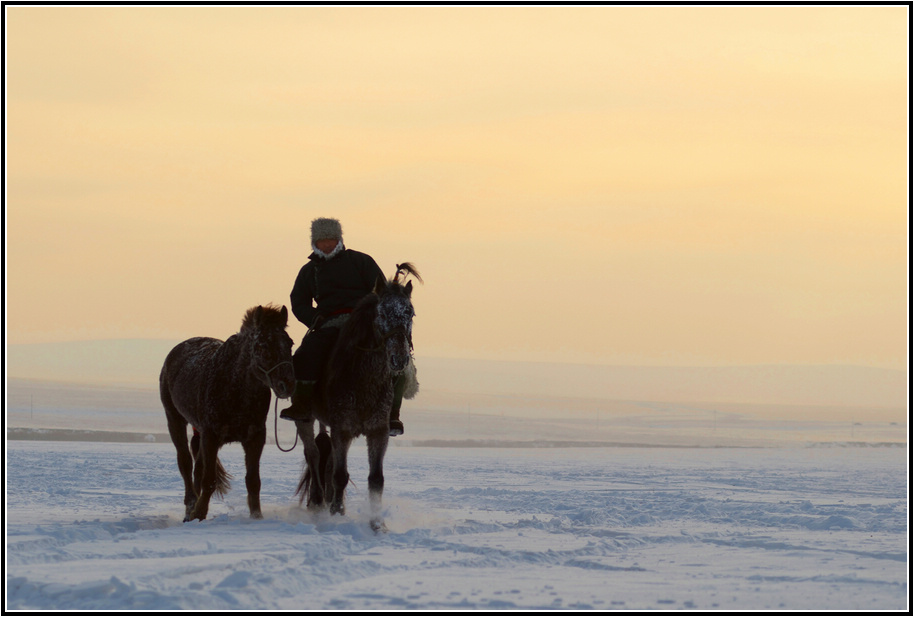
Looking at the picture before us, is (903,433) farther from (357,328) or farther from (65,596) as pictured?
(65,596)

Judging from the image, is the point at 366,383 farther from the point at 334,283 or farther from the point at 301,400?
the point at 334,283

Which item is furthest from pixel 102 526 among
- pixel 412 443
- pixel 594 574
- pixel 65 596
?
pixel 412 443

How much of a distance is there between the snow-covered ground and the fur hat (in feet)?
8.20

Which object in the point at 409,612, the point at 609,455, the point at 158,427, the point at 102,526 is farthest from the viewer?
the point at 158,427

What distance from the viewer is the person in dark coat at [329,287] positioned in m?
9.02

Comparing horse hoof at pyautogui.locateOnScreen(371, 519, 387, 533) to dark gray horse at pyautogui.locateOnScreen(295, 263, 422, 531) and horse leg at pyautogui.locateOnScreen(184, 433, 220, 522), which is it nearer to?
dark gray horse at pyautogui.locateOnScreen(295, 263, 422, 531)

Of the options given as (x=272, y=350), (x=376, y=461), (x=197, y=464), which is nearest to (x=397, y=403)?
(x=376, y=461)

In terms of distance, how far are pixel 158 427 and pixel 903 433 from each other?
26592 millimetres

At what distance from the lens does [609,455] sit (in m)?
22.1

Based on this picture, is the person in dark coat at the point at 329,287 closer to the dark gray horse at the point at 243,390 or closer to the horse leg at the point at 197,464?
the dark gray horse at the point at 243,390

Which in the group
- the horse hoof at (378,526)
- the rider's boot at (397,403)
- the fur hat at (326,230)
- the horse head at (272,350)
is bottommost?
the horse hoof at (378,526)

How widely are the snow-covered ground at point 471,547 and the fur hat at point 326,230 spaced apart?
2.50 metres

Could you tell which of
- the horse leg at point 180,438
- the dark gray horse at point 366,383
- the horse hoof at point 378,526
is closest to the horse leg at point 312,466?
the dark gray horse at point 366,383

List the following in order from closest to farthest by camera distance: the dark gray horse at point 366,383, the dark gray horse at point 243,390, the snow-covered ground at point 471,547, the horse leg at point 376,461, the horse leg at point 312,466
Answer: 1. the snow-covered ground at point 471,547
2. the dark gray horse at point 366,383
3. the dark gray horse at point 243,390
4. the horse leg at point 376,461
5. the horse leg at point 312,466
